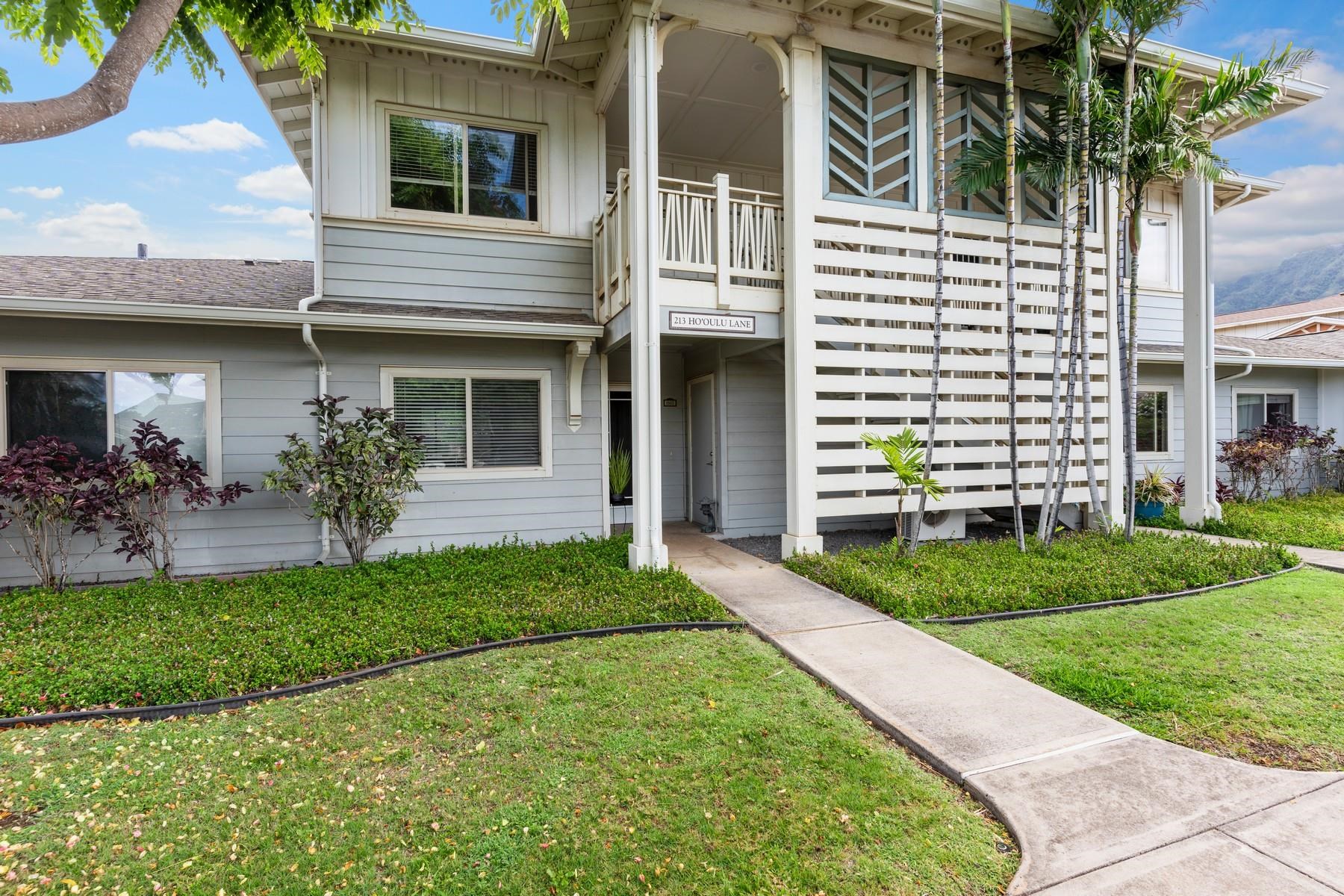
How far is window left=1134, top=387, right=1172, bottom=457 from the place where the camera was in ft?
34.9

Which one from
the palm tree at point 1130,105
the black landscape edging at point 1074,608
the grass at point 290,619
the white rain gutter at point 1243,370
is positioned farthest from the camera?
the white rain gutter at point 1243,370

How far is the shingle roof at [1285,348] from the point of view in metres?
10.1

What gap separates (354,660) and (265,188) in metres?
38.6

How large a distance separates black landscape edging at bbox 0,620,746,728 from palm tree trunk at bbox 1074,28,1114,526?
5.38 metres

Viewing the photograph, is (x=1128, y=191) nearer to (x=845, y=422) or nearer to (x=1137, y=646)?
(x=845, y=422)

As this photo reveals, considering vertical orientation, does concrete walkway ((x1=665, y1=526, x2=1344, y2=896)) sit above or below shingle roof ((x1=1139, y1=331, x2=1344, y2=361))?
below

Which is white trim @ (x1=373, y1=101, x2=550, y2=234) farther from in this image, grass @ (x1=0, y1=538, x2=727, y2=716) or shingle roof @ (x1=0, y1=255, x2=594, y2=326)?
grass @ (x1=0, y1=538, x2=727, y2=716)

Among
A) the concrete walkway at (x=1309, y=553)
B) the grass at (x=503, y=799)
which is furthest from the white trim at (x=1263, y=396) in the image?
the grass at (x=503, y=799)

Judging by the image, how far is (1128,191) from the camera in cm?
774

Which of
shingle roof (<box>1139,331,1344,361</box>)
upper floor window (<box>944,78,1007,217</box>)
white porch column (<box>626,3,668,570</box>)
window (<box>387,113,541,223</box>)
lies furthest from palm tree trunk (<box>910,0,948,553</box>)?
shingle roof (<box>1139,331,1344,361</box>)

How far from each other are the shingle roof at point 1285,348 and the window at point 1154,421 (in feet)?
2.86

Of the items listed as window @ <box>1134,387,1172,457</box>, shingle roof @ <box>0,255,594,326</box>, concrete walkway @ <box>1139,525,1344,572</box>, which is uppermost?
shingle roof @ <box>0,255,594,326</box>

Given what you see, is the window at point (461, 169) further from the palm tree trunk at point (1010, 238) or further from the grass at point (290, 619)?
the palm tree trunk at point (1010, 238)

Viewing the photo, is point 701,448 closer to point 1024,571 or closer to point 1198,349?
point 1024,571
